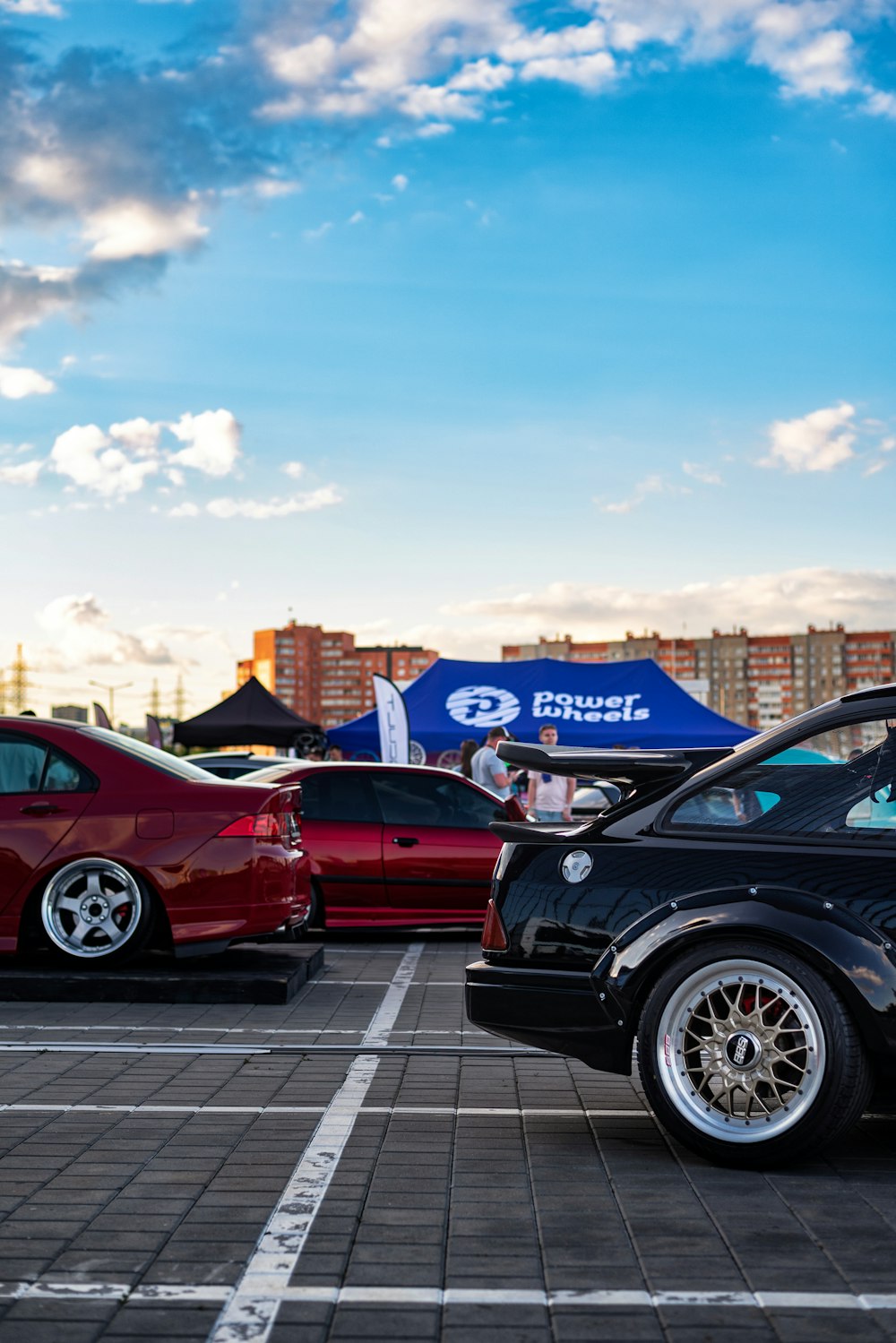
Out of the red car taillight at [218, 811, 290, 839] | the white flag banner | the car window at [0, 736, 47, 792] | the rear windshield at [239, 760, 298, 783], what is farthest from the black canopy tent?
the red car taillight at [218, 811, 290, 839]

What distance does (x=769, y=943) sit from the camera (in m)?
4.81

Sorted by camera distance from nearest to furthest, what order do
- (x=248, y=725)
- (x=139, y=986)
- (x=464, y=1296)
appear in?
(x=464, y=1296) → (x=139, y=986) → (x=248, y=725)

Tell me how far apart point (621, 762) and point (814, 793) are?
2.18 ft

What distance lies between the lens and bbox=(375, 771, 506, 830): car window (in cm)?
1261


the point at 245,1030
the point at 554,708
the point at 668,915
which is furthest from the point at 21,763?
the point at 554,708

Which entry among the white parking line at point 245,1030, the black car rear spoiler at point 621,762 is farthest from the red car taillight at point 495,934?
the white parking line at point 245,1030

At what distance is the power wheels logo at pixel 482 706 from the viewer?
92.4ft

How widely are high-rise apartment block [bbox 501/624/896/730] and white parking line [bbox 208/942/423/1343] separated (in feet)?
399

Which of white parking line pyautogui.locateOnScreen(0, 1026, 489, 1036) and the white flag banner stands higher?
the white flag banner

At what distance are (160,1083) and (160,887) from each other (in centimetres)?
254

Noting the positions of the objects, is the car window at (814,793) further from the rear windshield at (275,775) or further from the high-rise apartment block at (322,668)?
the high-rise apartment block at (322,668)

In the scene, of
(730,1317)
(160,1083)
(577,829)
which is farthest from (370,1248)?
(160,1083)

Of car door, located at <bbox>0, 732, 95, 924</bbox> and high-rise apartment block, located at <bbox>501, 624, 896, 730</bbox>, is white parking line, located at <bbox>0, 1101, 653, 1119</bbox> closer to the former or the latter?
car door, located at <bbox>0, 732, 95, 924</bbox>

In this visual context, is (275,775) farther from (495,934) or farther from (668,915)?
(668,915)
